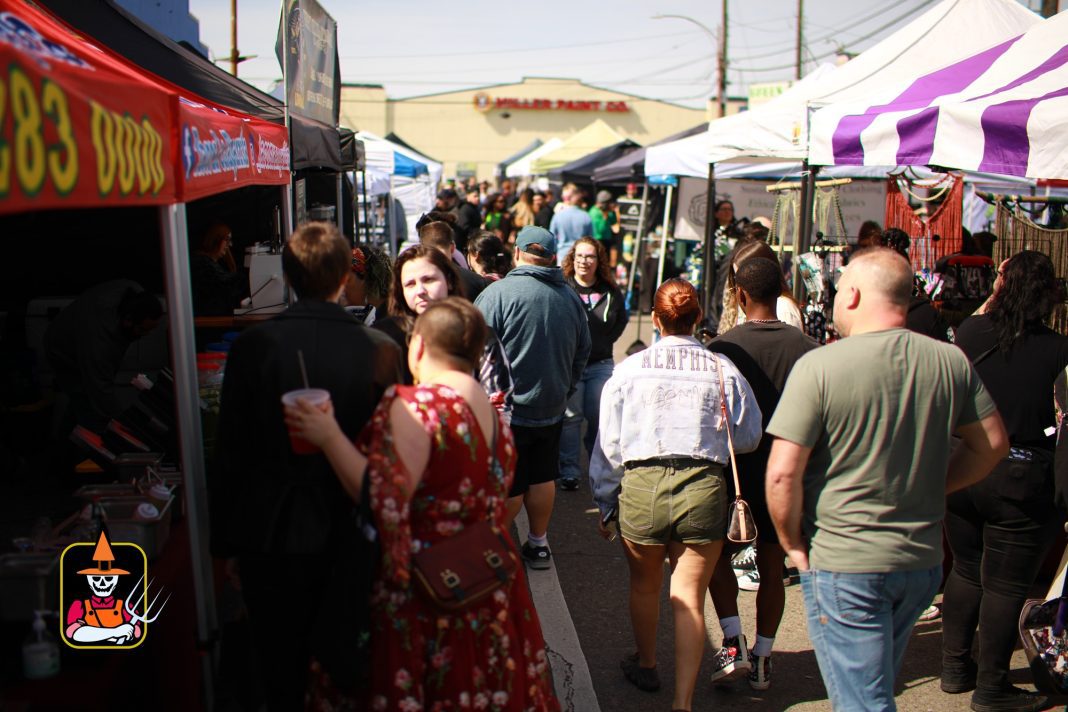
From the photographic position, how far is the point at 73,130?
197cm

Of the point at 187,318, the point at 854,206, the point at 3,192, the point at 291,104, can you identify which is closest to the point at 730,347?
the point at 187,318

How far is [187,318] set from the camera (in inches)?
120

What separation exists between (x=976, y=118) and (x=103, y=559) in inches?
170

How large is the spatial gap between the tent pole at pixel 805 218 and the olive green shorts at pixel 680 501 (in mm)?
3786

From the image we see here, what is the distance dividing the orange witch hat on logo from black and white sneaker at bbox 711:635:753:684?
2395 millimetres

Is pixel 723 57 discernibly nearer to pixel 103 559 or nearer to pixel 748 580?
pixel 748 580

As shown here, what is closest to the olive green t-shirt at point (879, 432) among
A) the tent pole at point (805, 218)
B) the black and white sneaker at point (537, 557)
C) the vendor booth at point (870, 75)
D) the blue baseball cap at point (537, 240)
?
the blue baseball cap at point (537, 240)

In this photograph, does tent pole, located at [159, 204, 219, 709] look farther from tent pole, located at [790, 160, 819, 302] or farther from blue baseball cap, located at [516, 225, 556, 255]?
tent pole, located at [790, 160, 819, 302]

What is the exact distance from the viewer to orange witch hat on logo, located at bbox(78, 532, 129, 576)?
300 centimetres

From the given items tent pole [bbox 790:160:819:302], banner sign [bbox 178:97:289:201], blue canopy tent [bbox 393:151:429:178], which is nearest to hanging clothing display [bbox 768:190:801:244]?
tent pole [bbox 790:160:819:302]

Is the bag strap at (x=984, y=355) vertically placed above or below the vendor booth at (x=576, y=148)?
below

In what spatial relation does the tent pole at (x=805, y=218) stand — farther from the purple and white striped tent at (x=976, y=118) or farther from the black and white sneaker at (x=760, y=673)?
the black and white sneaker at (x=760, y=673)

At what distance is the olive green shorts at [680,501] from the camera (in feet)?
11.2

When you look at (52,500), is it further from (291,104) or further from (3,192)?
(3,192)
